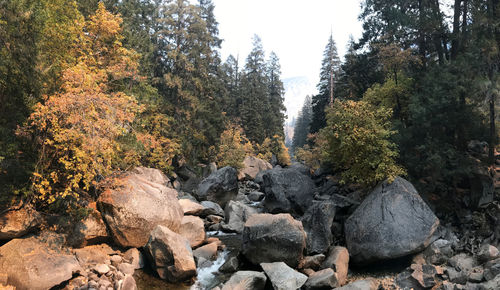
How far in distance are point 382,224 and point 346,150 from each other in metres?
4.51

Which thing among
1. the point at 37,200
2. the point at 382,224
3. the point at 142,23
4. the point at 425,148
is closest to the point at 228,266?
the point at 382,224

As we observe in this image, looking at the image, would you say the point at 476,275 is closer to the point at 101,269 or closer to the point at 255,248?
the point at 255,248

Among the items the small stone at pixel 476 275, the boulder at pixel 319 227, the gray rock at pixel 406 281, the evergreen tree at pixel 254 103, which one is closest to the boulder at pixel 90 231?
the boulder at pixel 319 227

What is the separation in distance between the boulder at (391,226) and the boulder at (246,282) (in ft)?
13.7

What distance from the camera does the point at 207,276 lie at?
11312 millimetres

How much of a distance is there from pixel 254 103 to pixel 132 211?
120ft

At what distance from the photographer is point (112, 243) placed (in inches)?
480

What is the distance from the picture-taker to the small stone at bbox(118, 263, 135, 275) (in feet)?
35.4

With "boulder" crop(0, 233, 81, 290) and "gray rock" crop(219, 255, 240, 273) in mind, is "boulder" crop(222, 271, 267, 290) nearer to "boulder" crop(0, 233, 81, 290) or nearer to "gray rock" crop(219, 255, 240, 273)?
"gray rock" crop(219, 255, 240, 273)

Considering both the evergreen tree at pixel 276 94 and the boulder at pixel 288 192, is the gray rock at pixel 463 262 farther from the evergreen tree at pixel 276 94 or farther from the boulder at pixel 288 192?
the evergreen tree at pixel 276 94

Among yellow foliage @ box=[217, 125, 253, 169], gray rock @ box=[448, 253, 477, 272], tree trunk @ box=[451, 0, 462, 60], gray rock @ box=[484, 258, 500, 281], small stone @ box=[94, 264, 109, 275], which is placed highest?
tree trunk @ box=[451, 0, 462, 60]

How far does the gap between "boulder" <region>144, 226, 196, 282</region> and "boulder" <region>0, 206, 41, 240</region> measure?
3.92m

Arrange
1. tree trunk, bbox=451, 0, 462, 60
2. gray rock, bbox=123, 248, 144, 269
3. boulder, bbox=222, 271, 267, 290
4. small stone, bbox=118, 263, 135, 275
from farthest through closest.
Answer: tree trunk, bbox=451, 0, 462, 60 < gray rock, bbox=123, 248, 144, 269 < small stone, bbox=118, 263, 135, 275 < boulder, bbox=222, 271, 267, 290

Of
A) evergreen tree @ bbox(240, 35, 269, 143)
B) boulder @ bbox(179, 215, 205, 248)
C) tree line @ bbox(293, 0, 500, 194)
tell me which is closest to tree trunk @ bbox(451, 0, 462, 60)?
tree line @ bbox(293, 0, 500, 194)
